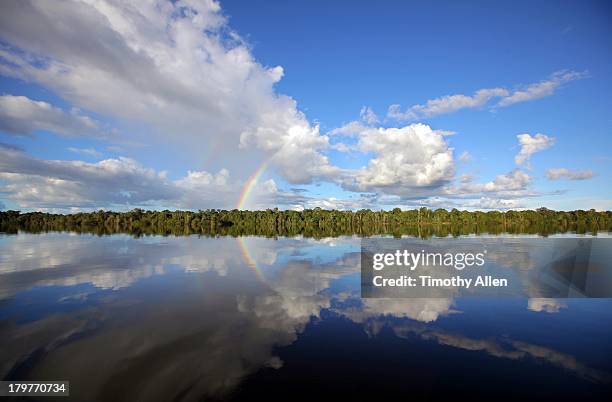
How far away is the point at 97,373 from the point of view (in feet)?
29.7

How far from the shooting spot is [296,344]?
11039mm

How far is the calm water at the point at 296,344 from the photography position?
827 centimetres

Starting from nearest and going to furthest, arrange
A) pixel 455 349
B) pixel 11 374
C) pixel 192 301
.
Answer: pixel 11 374 < pixel 455 349 < pixel 192 301

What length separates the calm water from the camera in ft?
27.1

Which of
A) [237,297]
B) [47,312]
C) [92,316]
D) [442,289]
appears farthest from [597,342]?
[47,312]

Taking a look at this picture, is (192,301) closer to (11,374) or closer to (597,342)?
(11,374)

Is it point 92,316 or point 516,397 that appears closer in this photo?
point 516,397

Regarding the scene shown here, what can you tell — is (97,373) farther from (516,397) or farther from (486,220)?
(486,220)

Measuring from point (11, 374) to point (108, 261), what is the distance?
2547 centimetres

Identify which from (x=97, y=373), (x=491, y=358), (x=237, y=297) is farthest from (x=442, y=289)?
(x=97, y=373)

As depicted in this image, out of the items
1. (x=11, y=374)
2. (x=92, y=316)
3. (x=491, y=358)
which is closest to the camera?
(x=11, y=374)

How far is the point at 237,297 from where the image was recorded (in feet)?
58.2

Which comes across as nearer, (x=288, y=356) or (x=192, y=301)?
(x=288, y=356)

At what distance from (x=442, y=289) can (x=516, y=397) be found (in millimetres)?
12036
